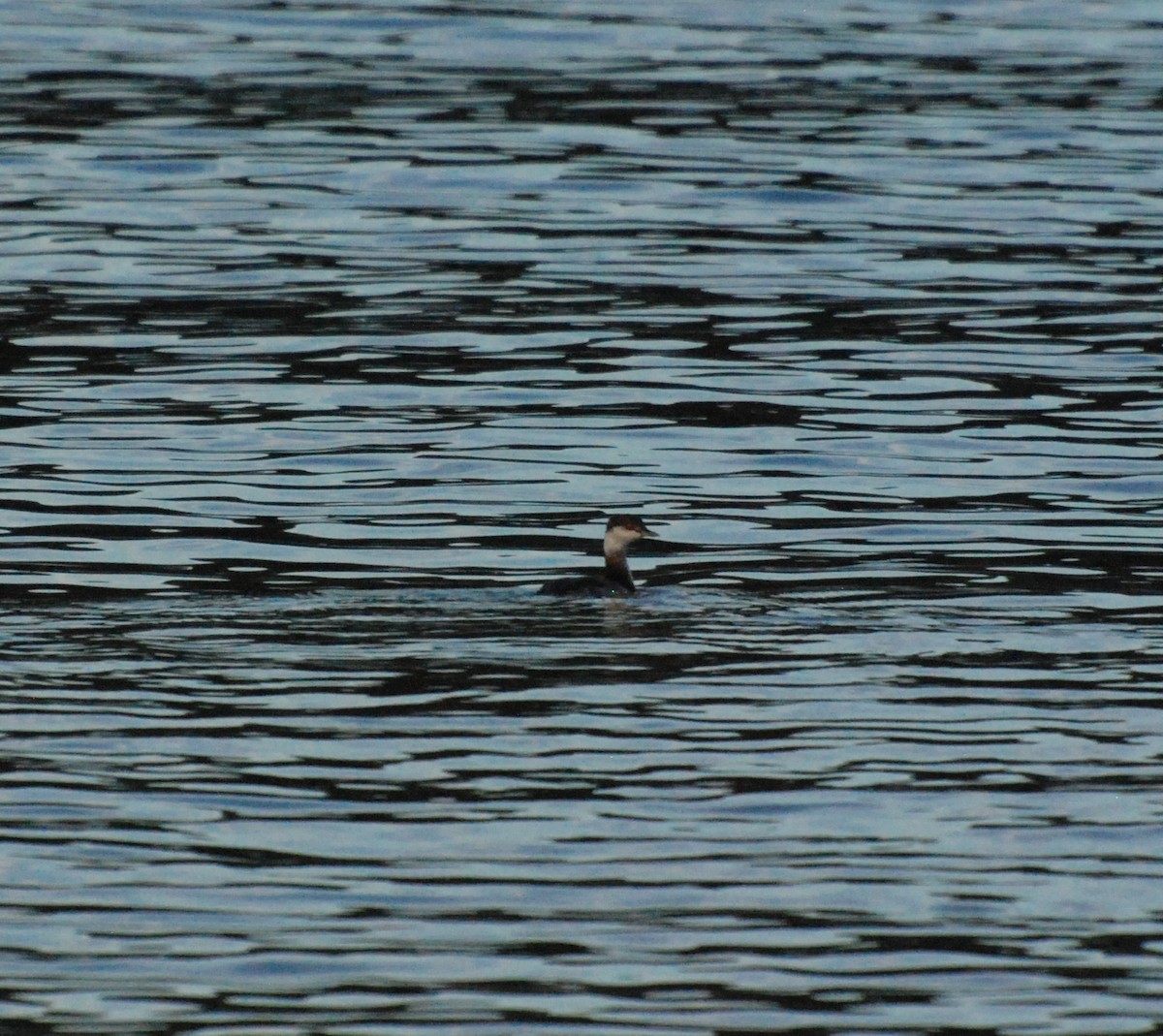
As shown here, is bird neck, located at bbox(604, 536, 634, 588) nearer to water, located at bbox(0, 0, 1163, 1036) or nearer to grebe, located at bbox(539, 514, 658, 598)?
grebe, located at bbox(539, 514, 658, 598)

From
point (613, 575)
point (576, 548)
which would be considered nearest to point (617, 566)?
point (613, 575)

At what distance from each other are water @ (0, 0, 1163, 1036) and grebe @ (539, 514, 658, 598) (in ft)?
0.56

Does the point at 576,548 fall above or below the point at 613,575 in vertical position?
below

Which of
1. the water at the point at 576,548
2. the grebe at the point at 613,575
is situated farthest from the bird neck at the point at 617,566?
the water at the point at 576,548

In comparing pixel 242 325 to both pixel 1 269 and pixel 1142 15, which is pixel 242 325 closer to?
pixel 1 269

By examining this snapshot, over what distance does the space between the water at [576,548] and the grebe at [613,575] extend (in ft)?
0.56

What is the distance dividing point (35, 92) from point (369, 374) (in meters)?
15.9

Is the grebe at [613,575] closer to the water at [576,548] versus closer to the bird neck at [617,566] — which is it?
the bird neck at [617,566]

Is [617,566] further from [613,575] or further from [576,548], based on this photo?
[576,548]

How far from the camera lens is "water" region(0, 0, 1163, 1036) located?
10398 millimetres

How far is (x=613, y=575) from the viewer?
16.4 m

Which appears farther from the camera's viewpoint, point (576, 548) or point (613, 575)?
point (576, 548)

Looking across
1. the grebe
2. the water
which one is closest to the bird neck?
the grebe

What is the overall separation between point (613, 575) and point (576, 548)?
189cm
